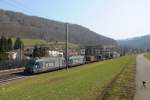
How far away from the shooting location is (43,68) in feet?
198

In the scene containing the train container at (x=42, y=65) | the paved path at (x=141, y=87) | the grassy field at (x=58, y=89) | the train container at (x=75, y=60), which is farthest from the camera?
the train container at (x=75, y=60)

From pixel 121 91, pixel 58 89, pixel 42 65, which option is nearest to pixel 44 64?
pixel 42 65

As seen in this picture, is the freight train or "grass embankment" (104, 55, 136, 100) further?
the freight train

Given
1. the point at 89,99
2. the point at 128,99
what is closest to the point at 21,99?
the point at 89,99

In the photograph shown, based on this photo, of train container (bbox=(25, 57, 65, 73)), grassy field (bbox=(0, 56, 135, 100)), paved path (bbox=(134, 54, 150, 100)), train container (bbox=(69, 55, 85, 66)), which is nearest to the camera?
grassy field (bbox=(0, 56, 135, 100))

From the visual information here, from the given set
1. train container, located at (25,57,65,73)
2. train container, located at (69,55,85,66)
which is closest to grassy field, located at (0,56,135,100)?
train container, located at (25,57,65,73)

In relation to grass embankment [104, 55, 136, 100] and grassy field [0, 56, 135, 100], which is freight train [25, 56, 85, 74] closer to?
grassy field [0, 56, 135, 100]

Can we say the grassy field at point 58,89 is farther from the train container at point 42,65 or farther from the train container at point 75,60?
the train container at point 75,60

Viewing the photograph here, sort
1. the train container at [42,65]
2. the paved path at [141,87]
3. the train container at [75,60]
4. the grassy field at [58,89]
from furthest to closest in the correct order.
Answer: the train container at [75,60], the train container at [42,65], the paved path at [141,87], the grassy field at [58,89]

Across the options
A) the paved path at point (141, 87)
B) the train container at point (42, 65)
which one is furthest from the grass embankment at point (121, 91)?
the train container at point (42, 65)

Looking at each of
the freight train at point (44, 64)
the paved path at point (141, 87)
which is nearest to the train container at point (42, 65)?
the freight train at point (44, 64)

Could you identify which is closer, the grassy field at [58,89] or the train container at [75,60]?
the grassy field at [58,89]

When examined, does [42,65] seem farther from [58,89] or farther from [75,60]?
[58,89]

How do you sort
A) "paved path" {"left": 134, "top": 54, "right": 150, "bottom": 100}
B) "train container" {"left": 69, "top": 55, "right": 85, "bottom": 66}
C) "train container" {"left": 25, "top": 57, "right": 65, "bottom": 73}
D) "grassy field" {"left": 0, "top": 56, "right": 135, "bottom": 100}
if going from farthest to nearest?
"train container" {"left": 69, "top": 55, "right": 85, "bottom": 66} < "train container" {"left": 25, "top": 57, "right": 65, "bottom": 73} < "paved path" {"left": 134, "top": 54, "right": 150, "bottom": 100} < "grassy field" {"left": 0, "top": 56, "right": 135, "bottom": 100}
